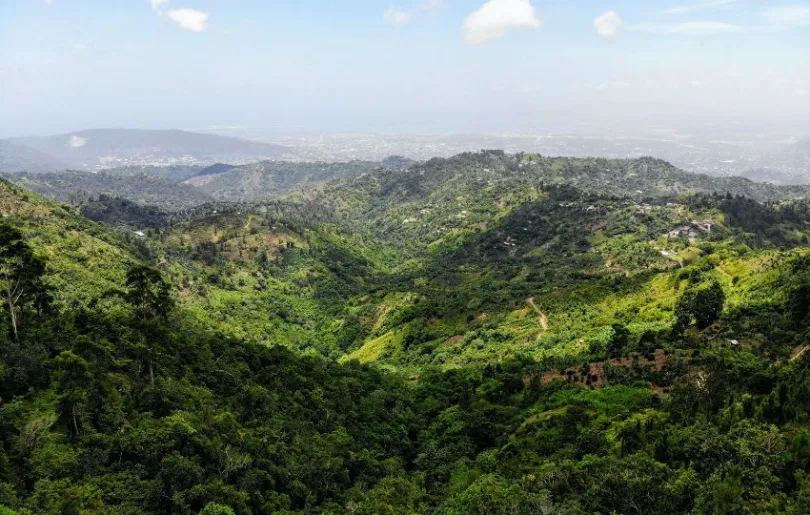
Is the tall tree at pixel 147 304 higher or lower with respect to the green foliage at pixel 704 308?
higher

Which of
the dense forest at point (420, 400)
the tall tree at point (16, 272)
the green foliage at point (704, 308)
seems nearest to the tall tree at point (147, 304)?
the dense forest at point (420, 400)

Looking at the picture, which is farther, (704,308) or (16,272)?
(704,308)

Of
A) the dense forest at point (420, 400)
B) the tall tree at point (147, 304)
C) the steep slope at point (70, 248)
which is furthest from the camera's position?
the steep slope at point (70, 248)

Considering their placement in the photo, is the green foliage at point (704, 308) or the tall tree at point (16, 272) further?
the green foliage at point (704, 308)

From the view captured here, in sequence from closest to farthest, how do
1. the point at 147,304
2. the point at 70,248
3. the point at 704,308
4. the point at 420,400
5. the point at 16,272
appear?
1. the point at 16,272
2. the point at 147,304
3. the point at 704,308
4. the point at 420,400
5. the point at 70,248

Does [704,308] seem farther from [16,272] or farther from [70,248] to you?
[70,248]

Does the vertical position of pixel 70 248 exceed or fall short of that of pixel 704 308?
it exceeds it

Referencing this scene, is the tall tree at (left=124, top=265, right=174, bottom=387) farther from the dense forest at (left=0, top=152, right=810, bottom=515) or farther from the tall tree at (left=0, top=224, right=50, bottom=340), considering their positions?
the tall tree at (left=0, top=224, right=50, bottom=340)

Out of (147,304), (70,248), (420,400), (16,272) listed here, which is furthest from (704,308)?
(70,248)

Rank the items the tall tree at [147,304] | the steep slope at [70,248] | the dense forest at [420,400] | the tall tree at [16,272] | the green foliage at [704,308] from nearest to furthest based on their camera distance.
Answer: the dense forest at [420,400]
the tall tree at [16,272]
the tall tree at [147,304]
the green foliage at [704,308]
the steep slope at [70,248]

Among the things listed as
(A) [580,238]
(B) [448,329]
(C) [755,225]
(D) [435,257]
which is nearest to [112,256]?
(B) [448,329]

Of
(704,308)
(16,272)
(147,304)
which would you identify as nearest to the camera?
(16,272)

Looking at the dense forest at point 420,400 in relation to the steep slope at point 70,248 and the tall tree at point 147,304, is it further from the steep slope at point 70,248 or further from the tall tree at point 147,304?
the steep slope at point 70,248
